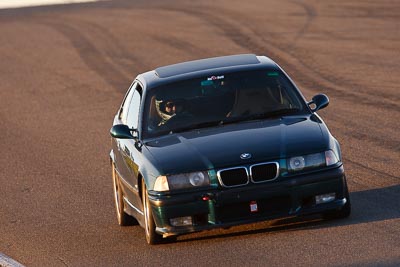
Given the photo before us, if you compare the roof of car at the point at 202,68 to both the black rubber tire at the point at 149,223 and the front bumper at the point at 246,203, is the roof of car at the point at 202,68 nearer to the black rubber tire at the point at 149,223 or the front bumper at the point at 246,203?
the black rubber tire at the point at 149,223

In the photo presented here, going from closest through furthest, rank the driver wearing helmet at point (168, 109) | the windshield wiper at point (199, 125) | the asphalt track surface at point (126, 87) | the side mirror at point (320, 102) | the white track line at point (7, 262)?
the asphalt track surface at point (126, 87) < the white track line at point (7, 262) < the windshield wiper at point (199, 125) < the driver wearing helmet at point (168, 109) < the side mirror at point (320, 102)

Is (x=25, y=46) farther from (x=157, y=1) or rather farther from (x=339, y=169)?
(x=339, y=169)

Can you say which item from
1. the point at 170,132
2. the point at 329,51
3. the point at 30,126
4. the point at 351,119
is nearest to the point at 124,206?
the point at 170,132

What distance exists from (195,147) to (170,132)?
2.47ft

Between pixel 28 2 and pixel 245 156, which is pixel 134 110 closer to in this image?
pixel 245 156

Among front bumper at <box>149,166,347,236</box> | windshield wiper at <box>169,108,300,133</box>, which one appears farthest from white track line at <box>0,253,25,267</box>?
windshield wiper at <box>169,108,300,133</box>

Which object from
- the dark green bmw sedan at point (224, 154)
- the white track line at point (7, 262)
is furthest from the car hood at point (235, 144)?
the white track line at point (7, 262)

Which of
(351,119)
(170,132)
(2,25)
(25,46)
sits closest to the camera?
(170,132)

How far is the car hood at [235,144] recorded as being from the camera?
37.3 feet

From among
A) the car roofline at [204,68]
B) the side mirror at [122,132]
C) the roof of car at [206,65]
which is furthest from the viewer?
the roof of car at [206,65]

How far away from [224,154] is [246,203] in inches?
18.8

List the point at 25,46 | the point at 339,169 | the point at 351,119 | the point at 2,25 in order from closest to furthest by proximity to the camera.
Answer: the point at 339,169, the point at 351,119, the point at 25,46, the point at 2,25

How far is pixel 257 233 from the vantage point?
1168cm

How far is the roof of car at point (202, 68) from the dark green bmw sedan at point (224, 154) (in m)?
0.02
